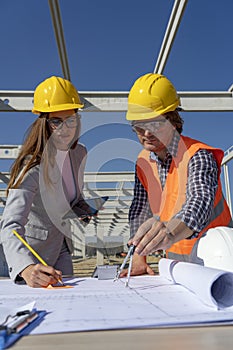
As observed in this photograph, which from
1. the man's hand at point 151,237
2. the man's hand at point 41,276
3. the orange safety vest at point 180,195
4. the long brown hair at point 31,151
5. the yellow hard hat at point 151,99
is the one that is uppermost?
the yellow hard hat at point 151,99

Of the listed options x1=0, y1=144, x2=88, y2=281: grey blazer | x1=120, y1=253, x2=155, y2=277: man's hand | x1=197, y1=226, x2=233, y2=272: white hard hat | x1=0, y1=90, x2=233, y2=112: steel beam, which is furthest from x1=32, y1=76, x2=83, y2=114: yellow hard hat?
x1=0, y1=90, x2=233, y2=112: steel beam

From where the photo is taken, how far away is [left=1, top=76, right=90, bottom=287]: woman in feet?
6.43

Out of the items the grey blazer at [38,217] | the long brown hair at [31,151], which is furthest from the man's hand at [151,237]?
the long brown hair at [31,151]

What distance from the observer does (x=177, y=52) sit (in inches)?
168

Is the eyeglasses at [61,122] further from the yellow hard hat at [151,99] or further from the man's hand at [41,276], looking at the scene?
the man's hand at [41,276]

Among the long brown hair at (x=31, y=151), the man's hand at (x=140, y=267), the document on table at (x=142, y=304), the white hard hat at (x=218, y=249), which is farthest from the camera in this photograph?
the man's hand at (x=140, y=267)

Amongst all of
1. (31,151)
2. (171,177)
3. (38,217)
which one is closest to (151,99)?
(171,177)

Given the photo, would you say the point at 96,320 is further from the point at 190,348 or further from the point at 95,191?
the point at 95,191

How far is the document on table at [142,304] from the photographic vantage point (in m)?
0.83

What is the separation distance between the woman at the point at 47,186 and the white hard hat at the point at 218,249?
73cm

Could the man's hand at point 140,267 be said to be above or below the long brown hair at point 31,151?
below

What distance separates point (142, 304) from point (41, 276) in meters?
0.72

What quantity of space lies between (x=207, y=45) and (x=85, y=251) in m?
14.0

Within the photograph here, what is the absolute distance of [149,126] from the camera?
7.64ft
